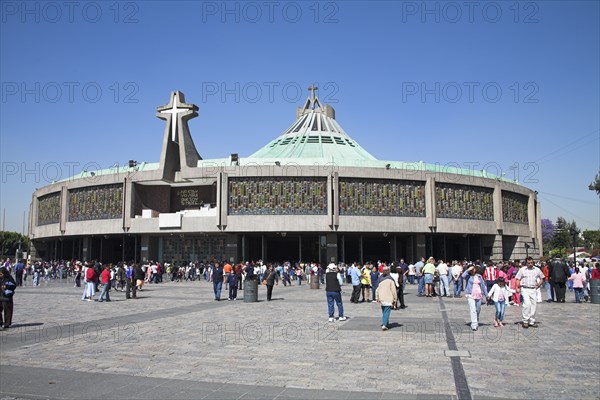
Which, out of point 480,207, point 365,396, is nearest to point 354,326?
point 365,396

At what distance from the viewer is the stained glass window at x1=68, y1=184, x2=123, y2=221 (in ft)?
150

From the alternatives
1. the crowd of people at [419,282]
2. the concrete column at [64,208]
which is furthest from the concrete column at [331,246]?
the concrete column at [64,208]

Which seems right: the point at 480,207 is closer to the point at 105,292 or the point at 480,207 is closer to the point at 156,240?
the point at 156,240

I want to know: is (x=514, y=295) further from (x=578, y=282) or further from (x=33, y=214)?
(x=33, y=214)

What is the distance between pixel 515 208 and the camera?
168ft

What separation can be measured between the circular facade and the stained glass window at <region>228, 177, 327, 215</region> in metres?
0.08

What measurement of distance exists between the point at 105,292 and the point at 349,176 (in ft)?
84.5

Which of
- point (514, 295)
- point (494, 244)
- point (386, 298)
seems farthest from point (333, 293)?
point (494, 244)

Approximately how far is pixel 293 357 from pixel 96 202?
42560mm

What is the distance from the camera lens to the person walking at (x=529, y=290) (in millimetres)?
12141

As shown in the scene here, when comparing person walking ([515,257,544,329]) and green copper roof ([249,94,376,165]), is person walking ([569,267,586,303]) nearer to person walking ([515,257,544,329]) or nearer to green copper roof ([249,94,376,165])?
person walking ([515,257,544,329])

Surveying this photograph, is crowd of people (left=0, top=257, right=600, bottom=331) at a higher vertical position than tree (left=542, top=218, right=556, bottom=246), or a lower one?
lower

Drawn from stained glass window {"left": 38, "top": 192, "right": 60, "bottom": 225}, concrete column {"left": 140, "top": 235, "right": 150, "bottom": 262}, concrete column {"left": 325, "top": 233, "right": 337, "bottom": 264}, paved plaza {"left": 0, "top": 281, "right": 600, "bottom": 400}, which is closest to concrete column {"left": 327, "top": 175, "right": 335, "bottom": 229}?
concrete column {"left": 325, "top": 233, "right": 337, "bottom": 264}

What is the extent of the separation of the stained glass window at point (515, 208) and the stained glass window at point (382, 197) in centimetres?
1047
